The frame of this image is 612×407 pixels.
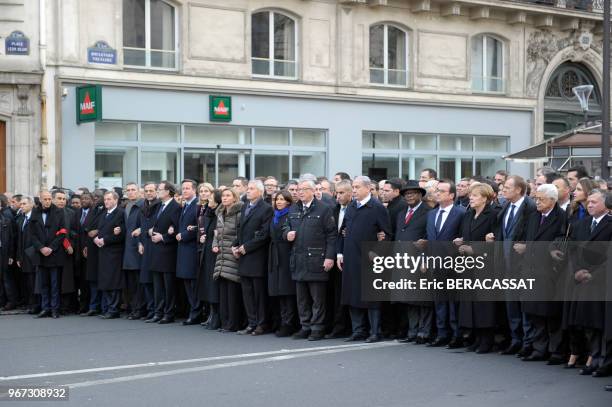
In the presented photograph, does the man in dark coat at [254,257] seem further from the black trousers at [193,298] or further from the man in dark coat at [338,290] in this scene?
the black trousers at [193,298]

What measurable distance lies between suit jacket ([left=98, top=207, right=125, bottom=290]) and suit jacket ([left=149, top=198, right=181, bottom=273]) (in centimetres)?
108

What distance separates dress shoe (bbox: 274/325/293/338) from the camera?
14.3 metres

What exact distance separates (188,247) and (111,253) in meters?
1.84

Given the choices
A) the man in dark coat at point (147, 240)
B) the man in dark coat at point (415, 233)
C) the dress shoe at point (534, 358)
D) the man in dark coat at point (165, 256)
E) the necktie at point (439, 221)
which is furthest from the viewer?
the man in dark coat at point (147, 240)

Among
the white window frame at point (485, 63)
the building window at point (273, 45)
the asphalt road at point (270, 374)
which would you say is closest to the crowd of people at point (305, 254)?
the asphalt road at point (270, 374)

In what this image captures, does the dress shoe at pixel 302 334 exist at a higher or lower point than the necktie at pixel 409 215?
lower

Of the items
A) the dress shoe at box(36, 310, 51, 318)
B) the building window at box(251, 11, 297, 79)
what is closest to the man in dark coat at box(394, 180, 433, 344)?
the dress shoe at box(36, 310, 51, 318)

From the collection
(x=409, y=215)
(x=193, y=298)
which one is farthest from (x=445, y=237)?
(x=193, y=298)

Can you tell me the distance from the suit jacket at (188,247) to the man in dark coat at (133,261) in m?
1.10

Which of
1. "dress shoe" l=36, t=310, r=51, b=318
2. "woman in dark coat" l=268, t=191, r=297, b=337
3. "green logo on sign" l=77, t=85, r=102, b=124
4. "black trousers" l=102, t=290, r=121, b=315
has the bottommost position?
"dress shoe" l=36, t=310, r=51, b=318

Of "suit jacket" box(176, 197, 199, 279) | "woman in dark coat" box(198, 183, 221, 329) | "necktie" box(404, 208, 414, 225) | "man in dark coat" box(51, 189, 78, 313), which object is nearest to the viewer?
"necktie" box(404, 208, 414, 225)

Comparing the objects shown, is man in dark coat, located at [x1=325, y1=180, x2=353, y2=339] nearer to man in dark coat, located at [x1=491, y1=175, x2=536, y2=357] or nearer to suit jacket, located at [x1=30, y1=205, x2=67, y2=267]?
man in dark coat, located at [x1=491, y1=175, x2=536, y2=357]

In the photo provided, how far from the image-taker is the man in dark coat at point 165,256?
16.1 m

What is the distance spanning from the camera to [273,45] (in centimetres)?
2839
